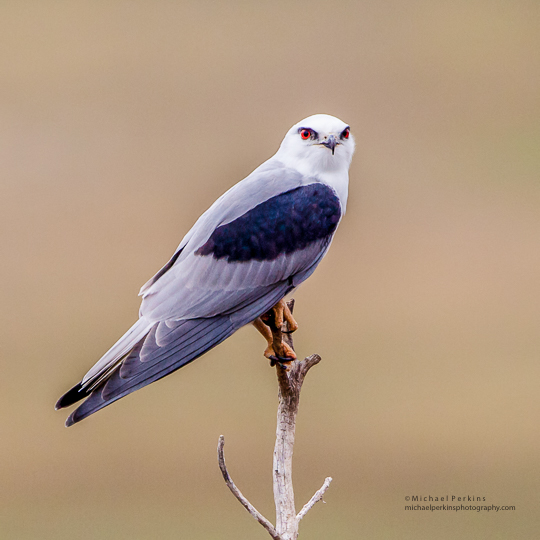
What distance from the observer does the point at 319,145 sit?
8.92 feet

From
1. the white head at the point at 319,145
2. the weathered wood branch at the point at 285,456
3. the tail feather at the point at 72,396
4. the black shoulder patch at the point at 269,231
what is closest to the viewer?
the tail feather at the point at 72,396

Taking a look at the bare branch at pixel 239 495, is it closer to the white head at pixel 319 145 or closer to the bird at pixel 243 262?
the bird at pixel 243 262

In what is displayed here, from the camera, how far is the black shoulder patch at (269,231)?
259 cm

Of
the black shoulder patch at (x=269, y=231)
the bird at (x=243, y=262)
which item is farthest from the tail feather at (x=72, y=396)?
the black shoulder patch at (x=269, y=231)

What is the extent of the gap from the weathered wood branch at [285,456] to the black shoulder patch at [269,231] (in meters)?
0.35

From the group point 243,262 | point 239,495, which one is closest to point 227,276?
point 243,262

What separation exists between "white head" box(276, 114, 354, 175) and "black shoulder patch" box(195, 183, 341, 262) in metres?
0.24

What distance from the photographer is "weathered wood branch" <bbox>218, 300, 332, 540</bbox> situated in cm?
244

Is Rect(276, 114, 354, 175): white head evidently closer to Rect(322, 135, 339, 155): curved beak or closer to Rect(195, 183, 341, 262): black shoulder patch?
Rect(322, 135, 339, 155): curved beak

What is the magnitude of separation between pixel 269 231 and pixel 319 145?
467mm

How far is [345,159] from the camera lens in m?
2.87

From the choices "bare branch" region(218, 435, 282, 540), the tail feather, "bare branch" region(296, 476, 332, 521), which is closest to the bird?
the tail feather

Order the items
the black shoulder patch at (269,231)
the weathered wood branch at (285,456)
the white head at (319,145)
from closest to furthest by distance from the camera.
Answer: the weathered wood branch at (285,456) → the black shoulder patch at (269,231) → the white head at (319,145)

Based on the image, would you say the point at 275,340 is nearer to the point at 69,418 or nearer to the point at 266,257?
the point at 266,257
